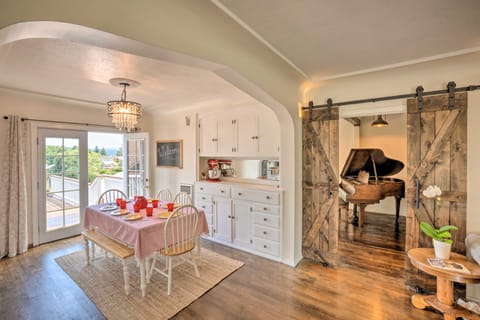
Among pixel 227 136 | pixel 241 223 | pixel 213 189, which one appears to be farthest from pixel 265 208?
pixel 227 136

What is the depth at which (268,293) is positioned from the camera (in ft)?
7.97

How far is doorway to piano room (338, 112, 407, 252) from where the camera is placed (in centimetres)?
408

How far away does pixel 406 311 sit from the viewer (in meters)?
2.14

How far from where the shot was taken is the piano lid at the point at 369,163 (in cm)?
482

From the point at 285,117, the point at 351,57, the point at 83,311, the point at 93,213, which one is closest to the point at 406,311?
the point at 285,117

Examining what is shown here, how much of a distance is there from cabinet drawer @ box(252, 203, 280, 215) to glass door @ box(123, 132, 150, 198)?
107 inches

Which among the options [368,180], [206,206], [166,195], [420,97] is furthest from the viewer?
[368,180]

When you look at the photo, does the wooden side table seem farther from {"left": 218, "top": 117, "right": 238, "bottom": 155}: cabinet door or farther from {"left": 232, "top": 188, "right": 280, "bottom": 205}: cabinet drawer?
{"left": 218, "top": 117, "right": 238, "bottom": 155}: cabinet door

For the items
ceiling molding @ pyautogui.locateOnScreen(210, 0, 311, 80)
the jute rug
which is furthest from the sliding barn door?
the jute rug

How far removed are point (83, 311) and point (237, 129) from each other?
2.91 m

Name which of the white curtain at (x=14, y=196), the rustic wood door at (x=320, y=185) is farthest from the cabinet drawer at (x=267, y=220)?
the white curtain at (x=14, y=196)

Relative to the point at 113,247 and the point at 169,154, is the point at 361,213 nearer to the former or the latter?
the point at 169,154

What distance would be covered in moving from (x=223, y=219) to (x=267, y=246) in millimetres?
879

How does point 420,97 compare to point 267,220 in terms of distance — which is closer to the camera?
point 420,97
